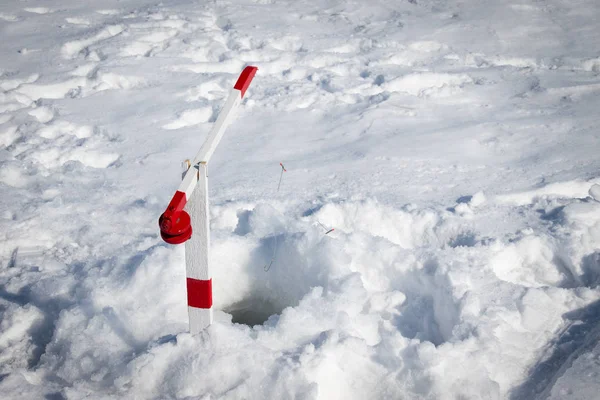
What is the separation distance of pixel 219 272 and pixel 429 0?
5.99 meters

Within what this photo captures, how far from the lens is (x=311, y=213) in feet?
10.0

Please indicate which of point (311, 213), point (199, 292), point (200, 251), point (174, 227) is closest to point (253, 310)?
point (311, 213)

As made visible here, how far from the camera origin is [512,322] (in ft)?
7.40

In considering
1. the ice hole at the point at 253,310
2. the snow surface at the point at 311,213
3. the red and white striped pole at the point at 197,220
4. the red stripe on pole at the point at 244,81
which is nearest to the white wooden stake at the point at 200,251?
the red and white striped pole at the point at 197,220

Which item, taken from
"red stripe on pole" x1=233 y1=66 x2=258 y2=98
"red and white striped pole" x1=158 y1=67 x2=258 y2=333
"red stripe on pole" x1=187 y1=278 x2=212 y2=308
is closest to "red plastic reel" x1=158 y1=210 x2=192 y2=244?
"red and white striped pole" x1=158 y1=67 x2=258 y2=333

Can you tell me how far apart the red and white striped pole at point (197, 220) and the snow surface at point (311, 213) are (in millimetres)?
177

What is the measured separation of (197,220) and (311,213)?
1.39 m

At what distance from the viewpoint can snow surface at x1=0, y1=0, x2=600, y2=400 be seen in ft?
6.59

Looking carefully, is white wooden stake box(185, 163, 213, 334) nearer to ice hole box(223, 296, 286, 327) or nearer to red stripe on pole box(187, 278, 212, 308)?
red stripe on pole box(187, 278, 212, 308)

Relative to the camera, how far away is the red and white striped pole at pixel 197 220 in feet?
4.89

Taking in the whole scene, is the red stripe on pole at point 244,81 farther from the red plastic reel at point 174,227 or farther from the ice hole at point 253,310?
the ice hole at point 253,310

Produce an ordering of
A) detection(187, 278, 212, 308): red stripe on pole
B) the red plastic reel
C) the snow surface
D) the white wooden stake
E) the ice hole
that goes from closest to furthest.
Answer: the red plastic reel < the white wooden stake < detection(187, 278, 212, 308): red stripe on pole < the snow surface < the ice hole

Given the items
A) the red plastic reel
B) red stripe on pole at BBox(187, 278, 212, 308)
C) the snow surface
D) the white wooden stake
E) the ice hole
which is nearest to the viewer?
the red plastic reel

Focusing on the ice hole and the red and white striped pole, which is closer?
the red and white striped pole
